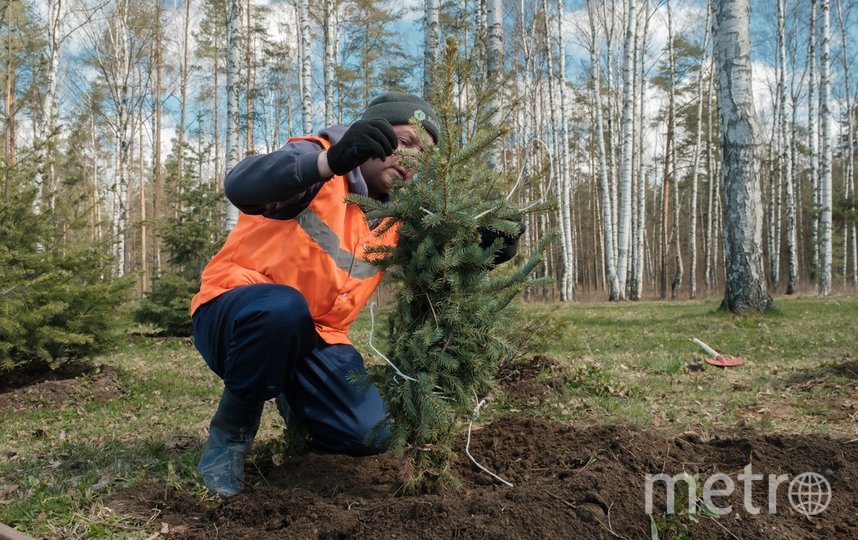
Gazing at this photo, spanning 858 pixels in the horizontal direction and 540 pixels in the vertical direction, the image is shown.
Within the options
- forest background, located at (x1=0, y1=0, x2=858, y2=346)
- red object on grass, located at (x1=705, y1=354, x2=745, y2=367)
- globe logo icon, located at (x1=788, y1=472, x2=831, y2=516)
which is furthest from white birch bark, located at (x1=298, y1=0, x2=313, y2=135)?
globe logo icon, located at (x1=788, y1=472, x2=831, y2=516)

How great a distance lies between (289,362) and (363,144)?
1.07 meters

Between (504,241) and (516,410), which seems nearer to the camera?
(504,241)

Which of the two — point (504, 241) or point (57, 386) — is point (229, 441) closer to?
point (504, 241)

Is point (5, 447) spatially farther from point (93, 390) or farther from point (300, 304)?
point (300, 304)

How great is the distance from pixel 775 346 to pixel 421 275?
19.1 ft

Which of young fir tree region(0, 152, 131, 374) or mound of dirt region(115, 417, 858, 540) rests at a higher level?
young fir tree region(0, 152, 131, 374)

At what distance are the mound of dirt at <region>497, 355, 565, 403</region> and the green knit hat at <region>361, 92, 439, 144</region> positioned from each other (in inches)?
91.7

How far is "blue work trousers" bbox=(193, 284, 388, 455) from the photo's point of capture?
2434 millimetres

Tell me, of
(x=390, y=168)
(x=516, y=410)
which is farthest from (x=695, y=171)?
(x=390, y=168)

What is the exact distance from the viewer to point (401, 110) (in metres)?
2.56

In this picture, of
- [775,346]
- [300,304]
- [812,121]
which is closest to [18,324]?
[300,304]

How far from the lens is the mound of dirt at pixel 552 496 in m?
1.78

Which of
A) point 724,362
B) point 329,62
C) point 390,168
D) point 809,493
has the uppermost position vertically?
point 329,62

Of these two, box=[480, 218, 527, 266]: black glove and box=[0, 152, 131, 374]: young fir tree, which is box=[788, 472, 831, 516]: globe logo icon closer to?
box=[480, 218, 527, 266]: black glove
